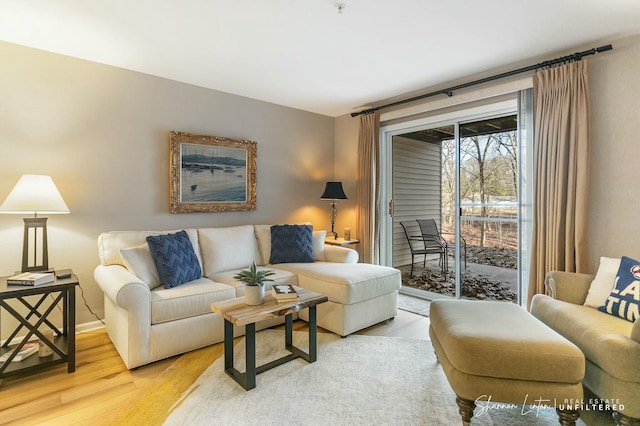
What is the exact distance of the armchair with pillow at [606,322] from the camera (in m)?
1.61

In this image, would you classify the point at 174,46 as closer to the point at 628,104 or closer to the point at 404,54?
the point at 404,54

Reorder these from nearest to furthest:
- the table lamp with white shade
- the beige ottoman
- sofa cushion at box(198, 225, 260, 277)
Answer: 1. the beige ottoman
2. the table lamp with white shade
3. sofa cushion at box(198, 225, 260, 277)

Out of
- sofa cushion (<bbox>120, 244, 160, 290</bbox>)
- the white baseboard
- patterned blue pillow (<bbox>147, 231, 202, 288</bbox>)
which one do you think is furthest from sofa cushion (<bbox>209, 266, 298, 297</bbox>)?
the white baseboard

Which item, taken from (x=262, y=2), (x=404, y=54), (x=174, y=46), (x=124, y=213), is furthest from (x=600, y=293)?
(x=124, y=213)

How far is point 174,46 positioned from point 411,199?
320 centimetres

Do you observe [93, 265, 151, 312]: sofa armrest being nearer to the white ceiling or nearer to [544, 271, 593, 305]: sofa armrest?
the white ceiling

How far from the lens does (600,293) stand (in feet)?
7.36

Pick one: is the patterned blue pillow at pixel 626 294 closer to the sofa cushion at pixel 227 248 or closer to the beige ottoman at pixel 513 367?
the beige ottoman at pixel 513 367

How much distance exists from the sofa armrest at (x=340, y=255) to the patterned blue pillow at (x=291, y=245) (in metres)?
0.21

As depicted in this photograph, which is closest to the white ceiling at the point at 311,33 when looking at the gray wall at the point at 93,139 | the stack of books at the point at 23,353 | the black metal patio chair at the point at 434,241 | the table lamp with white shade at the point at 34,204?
the gray wall at the point at 93,139

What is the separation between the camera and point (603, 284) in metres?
2.26

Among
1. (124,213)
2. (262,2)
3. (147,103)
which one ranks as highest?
(262,2)

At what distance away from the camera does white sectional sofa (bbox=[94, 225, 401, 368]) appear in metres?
2.36

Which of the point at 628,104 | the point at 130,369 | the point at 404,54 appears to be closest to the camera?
the point at 130,369
